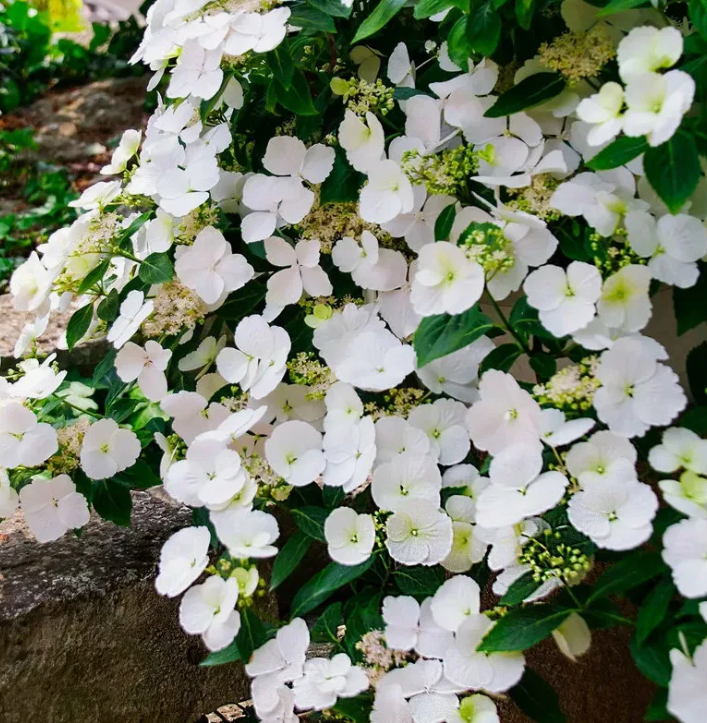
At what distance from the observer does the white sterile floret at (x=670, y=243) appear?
30.6 inches

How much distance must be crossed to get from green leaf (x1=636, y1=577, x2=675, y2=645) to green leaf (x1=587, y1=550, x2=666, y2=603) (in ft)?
0.04

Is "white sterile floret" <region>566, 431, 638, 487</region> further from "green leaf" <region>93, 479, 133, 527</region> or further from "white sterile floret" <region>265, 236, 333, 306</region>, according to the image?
"green leaf" <region>93, 479, 133, 527</region>

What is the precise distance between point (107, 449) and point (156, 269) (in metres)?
0.22

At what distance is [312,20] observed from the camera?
0.92 meters

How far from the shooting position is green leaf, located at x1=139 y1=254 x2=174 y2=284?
99cm

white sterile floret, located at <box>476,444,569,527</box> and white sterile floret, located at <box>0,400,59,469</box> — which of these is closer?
white sterile floret, located at <box>476,444,569,527</box>

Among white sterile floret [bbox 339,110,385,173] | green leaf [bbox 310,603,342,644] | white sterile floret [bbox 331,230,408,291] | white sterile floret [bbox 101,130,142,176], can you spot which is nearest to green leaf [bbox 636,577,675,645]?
green leaf [bbox 310,603,342,644]

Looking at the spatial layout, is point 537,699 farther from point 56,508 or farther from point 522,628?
point 56,508

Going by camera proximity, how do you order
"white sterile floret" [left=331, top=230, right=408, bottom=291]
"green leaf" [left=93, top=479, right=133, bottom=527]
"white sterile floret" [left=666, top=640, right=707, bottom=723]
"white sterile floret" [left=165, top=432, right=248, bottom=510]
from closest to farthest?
"white sterile floret" [left=666, top=640, right=707, bottom=723] < "white sterile floret" [left=165, top=432, right=248, bottom=510] < "white sterile floret" [left=331, top=230, right=408, bottom=291] < "green leaf" [left=93, top=479, right=133, bottom=527]

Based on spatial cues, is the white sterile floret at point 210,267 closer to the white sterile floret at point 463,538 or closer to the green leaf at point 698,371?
the white sterile floret at point 463,538

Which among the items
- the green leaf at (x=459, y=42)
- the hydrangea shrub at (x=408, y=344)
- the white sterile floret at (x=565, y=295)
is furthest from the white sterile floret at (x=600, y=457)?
the green leaf at (x=459, y=42)

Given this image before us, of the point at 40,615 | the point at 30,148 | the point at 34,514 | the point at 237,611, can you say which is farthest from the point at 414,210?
the point at 30,148

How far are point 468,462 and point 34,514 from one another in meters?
0.52

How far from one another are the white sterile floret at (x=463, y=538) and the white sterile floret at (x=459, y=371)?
11cm
